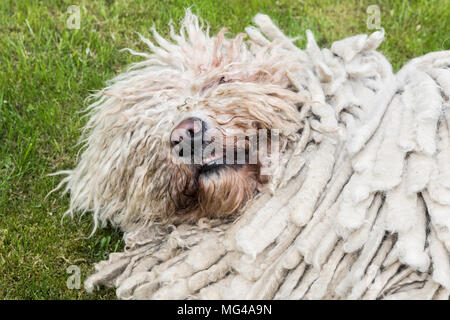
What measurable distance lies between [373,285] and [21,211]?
180 centimetres

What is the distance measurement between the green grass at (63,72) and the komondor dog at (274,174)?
0.76 feet

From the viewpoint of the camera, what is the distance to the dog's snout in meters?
2.73

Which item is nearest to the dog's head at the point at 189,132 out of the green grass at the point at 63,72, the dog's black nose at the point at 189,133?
the dog's black nose at the point at 189,133

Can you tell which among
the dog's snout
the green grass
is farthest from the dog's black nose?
the green grass

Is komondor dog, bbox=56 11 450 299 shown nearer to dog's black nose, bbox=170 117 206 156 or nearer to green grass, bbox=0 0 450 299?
dog's black nose, bbox=170 117 206 156

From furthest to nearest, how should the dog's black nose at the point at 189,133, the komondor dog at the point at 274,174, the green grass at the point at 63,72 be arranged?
the green grass at the point at 63,72, the dog's black nose at the point at 189,133, the komondor dog at the point at 274,174

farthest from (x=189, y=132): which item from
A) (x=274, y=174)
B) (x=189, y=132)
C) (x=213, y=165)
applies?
(x=274, y=174)

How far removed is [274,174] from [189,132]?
15.1 inches

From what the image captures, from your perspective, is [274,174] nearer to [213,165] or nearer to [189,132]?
[213,165]

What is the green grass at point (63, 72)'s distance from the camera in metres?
3.25

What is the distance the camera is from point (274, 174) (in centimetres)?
284

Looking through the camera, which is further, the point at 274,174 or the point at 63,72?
the point at 63,72

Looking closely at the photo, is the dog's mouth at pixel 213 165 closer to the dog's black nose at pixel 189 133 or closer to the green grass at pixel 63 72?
the dog's black nose at pixel 189 133

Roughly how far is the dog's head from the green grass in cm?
23
